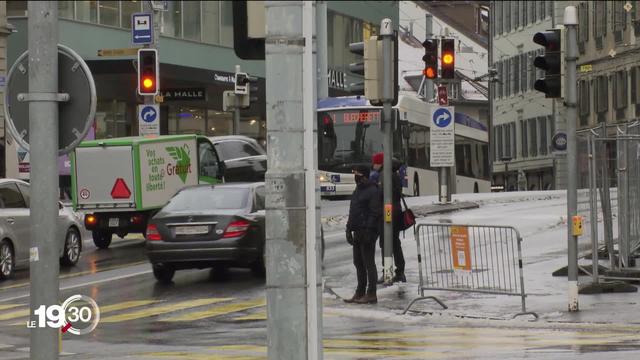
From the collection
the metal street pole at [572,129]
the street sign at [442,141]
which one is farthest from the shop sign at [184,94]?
the metal street pole at [572,129]

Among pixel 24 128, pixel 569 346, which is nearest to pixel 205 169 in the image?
pixel 569 346

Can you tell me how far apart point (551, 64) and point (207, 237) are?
612cm

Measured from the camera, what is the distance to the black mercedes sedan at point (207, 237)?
21.2m

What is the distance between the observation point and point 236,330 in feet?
53.4

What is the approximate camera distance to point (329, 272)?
23219 millimetres

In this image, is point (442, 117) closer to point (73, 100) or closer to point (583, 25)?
point (73, 100)

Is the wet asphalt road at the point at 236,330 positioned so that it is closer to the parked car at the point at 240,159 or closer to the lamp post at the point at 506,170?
the parked car at the point at 240,159

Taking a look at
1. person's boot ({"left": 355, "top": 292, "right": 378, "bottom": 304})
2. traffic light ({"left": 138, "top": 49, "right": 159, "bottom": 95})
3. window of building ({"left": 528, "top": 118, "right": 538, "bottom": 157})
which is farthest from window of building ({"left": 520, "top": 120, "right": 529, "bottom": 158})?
person's boot ({"left": 355, "top": 292, "right": 378, "bottom": 304})

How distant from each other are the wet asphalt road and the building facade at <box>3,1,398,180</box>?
1045 inches

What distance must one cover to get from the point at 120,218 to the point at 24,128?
18438 mm

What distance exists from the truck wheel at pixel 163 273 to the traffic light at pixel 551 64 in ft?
23.0

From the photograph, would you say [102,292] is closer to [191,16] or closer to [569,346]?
[569,346]

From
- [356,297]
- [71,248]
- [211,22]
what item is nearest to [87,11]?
[211,22]

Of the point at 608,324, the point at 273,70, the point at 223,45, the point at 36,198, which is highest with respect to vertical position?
the point at 223,45
